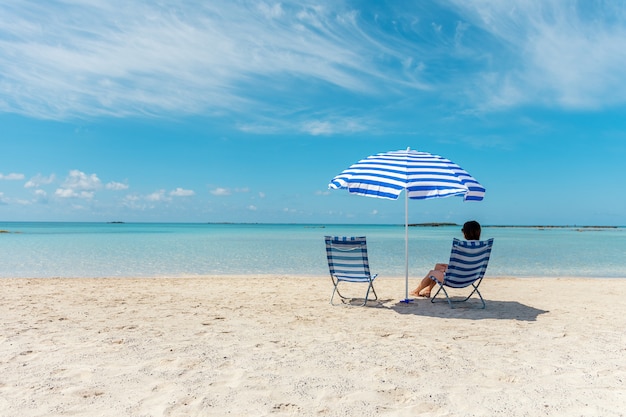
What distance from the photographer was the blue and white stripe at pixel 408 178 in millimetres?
5449

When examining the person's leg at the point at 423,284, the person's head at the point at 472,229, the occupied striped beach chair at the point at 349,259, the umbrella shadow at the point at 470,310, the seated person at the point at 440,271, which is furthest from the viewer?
the person's leg at the point at 423,284

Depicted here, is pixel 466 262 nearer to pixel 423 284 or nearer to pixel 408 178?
pixel 423 284

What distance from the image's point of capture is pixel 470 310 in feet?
19.2

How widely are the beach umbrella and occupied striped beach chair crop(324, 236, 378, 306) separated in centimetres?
58

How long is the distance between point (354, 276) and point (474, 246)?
148 centimetres

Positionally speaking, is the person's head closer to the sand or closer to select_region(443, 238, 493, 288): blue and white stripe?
select_region(443, 238, 493, 288): blue and white stripe

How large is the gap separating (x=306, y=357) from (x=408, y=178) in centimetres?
262

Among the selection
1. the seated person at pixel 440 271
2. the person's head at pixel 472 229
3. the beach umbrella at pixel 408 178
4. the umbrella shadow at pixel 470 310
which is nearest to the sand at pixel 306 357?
the umbrella shadow at pixel 470 310

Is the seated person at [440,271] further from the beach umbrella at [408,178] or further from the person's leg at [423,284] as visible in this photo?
the beach umbrella at [408,178]

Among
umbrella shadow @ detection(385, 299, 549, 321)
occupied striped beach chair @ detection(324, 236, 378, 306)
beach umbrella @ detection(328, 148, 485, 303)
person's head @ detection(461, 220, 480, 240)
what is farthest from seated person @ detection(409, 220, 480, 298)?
occupied striped beach chair @ detection(324, 236, 378, 306)

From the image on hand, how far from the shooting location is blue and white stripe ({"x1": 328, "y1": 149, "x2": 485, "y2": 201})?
17.9 feet

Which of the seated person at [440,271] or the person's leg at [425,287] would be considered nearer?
the seated person at [440,271]

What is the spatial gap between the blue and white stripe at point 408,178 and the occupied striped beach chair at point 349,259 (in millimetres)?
636

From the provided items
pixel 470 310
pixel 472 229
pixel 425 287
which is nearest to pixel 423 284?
pixel 425 287
